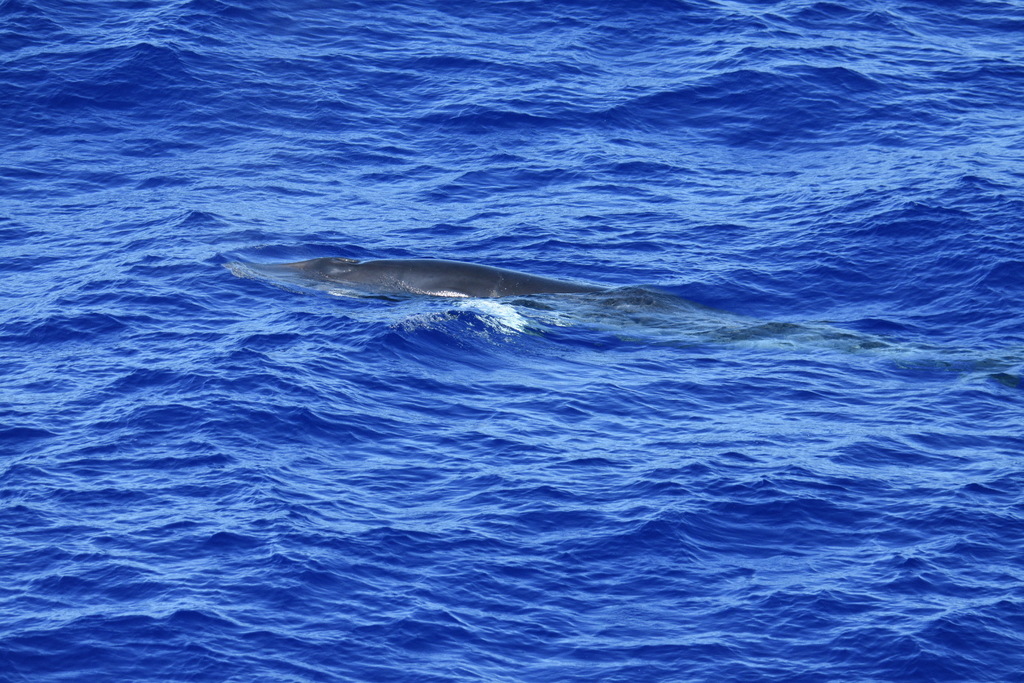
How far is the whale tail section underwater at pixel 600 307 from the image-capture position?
24.5 metres

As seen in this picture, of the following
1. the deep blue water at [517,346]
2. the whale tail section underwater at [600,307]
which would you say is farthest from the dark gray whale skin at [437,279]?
the deep blue water at [517,346]

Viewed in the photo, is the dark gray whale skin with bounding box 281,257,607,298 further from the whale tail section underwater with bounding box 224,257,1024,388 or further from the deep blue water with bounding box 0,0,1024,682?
the deep blue water with bounding box 0,0,1024,682

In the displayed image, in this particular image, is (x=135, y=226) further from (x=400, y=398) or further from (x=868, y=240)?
(x=868, y=240)

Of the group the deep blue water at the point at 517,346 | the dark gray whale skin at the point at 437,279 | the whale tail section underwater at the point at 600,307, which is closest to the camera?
the deep blue water at the point at 517,346

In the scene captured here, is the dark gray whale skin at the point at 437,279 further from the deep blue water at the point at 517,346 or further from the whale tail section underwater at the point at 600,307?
the deep blue water at the point at 517,346

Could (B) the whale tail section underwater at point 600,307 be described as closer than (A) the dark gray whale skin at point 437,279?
Yes

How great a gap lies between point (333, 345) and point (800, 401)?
8428mm

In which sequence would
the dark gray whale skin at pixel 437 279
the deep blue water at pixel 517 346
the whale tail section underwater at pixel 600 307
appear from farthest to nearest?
1. the dark gray whale skin at pixel 437 279
2. the whale tail section underwater at pixel 600 307
3. the deep blue water at pixel 517 346

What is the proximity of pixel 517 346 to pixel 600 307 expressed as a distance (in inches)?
95.4

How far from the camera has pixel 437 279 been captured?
27.3m

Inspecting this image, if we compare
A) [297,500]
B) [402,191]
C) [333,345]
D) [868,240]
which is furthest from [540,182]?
[297,500]

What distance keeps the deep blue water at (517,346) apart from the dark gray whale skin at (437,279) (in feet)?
2.21

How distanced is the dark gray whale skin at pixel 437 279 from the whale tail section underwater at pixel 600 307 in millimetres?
20

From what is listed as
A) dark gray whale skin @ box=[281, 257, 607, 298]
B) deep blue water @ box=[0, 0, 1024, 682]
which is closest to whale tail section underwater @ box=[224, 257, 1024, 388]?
dark gray whale skin @ box=[281, 257, 607, 298]
